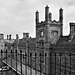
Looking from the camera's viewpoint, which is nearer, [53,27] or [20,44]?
[53,27]

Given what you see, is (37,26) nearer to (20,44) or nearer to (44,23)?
(44,23)

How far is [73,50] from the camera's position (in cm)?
1534

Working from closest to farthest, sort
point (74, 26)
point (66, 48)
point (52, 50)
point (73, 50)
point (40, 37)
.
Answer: point (73, 50)
point (66, 48)
point (74, 26)
point (52, 50)
point (40, 37)

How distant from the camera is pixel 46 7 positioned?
20.2m

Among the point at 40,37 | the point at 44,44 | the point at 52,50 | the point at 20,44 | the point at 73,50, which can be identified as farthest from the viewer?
the point at 20,44

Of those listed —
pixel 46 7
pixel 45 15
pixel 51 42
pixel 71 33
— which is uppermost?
pixel 46 7

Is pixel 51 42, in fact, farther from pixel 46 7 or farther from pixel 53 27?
pixel 46 7

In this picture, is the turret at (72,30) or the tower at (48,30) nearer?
the turret at (72,30)

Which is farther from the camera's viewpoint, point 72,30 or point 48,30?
point 48,30

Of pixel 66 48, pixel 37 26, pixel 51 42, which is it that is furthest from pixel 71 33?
pixel 37 26

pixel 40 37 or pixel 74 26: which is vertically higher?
pixel 74 26

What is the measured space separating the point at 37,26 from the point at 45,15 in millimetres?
3352

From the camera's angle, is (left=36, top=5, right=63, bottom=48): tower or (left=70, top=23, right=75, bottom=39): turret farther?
(left=36, top=5, right=63, bottom=48): tower

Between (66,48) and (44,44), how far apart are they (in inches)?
209
